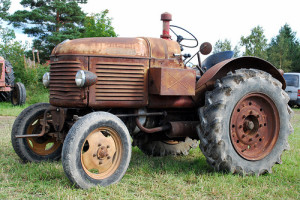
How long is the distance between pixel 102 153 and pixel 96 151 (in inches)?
2.6

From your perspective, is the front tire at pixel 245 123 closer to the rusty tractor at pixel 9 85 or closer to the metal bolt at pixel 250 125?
the metal bolt at pixel 250 125

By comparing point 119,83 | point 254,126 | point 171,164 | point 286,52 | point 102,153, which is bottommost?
point 171,164

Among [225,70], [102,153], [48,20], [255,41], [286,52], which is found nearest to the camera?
[102,153]

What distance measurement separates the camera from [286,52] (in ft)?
120

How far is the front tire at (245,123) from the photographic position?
12.8 ft

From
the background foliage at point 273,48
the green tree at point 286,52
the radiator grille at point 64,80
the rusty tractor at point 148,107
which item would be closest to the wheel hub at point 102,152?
the rusty tractor at point 148,107

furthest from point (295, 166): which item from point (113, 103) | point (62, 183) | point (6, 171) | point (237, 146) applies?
point (6, 171)

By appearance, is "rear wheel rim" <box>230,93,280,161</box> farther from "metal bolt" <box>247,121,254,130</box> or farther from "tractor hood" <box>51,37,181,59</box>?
"tractor hood" <box>51,37,181,59</box>

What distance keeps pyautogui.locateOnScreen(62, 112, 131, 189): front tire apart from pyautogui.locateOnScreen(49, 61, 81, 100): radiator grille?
50 centimetres

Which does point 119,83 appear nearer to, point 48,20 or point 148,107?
point 148,107

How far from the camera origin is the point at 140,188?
11.4 feet

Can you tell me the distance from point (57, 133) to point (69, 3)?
23.5 metres

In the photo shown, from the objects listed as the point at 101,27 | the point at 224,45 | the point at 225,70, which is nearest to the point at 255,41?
the point at 224,45

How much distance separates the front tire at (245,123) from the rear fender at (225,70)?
161mm
